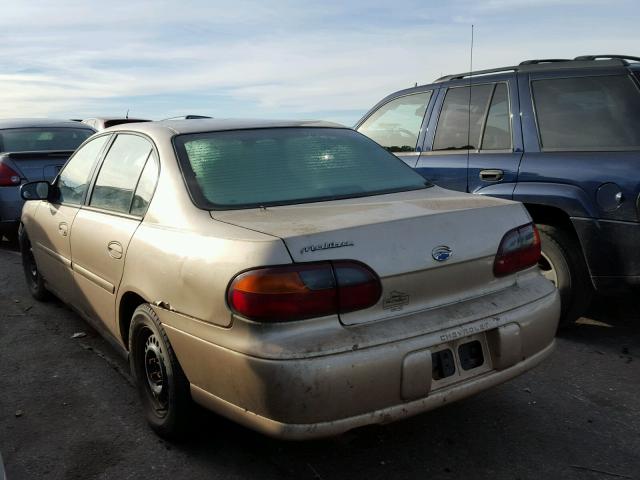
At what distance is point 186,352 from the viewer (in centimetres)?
262

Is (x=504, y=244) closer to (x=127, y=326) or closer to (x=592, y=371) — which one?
(x=592, y=371)

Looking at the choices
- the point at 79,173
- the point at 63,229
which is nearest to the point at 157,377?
the point at 63,229

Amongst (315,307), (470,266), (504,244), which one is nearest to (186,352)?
(315,307)

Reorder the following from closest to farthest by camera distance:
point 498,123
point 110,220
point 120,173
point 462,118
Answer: point 110,220, point 120,173, point 498,123, point 462,118

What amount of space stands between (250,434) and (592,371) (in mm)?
2111

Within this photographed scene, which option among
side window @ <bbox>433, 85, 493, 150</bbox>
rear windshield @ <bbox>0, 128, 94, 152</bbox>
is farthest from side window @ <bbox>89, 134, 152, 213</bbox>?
rear windshield @ <bbox>0, 128, 94, 152</bbox>

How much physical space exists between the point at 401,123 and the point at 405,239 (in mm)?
3181

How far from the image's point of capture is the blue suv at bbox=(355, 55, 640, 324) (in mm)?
3838

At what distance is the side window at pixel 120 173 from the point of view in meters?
3.31

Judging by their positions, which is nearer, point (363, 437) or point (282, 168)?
point (363, 437)

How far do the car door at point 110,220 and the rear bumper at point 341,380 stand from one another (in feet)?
2.49

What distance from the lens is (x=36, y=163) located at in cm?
751

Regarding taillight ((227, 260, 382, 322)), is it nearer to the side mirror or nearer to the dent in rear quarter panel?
the dent in rear quarter panel

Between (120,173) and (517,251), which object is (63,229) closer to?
(120,173)
